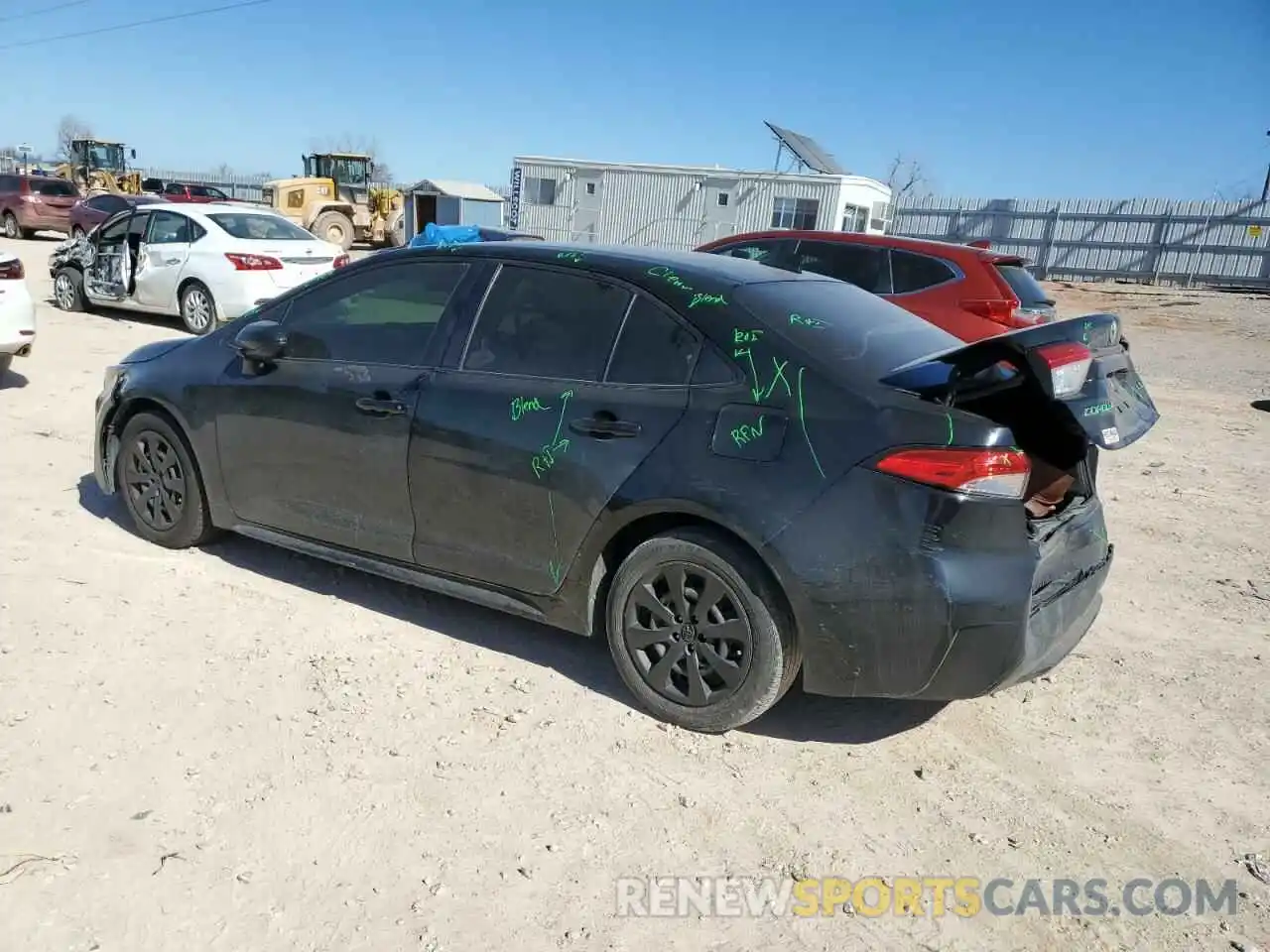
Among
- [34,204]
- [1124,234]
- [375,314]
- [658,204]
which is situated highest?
[1124,234]

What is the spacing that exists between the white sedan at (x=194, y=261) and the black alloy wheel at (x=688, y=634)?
29.0ft

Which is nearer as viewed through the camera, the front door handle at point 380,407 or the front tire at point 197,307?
the front door handle at point 380,407

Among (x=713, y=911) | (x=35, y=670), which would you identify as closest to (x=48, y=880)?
(x=35, y=670)

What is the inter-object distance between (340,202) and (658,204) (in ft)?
34.6

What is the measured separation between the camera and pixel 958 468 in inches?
108

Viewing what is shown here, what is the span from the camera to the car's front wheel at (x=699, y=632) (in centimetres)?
299

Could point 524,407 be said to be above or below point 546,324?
below

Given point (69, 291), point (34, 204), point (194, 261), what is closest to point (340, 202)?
point (34, 204)

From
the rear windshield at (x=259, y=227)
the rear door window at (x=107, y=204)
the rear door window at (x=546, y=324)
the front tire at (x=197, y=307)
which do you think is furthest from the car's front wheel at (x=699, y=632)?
the rear door window at (x=107, y=204)

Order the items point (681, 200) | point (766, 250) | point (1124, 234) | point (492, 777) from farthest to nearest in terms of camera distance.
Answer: point (1124, 234), point (681, 200), point (766, 250), point (492, 777)

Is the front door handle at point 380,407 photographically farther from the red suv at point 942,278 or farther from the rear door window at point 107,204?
the rear door window at point 107,204

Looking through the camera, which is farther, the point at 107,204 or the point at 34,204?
the point at 34,204

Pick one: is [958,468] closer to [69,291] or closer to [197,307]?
[197,307]

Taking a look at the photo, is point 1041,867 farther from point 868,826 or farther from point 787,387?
point 787,387
